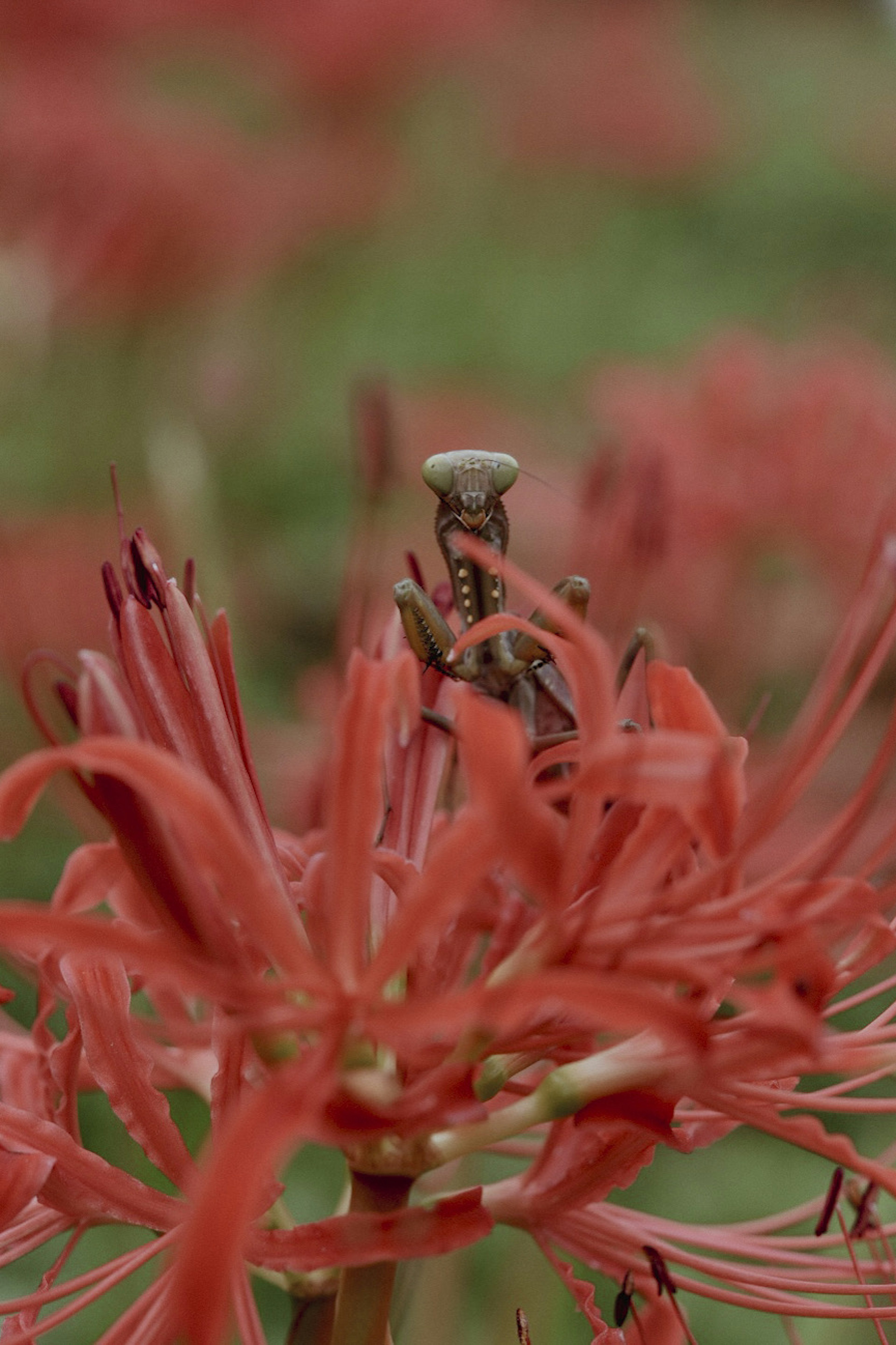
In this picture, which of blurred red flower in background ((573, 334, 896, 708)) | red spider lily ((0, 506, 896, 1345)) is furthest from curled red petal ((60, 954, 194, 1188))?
blurred red flower in background ((573, 334, 896, 708))

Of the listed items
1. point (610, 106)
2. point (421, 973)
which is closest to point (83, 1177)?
point (421, 973)

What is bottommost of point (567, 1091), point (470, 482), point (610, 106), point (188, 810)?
point (567, 1091)

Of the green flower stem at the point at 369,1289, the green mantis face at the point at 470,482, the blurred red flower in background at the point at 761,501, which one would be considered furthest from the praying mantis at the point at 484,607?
the blurred red flower in background at the point at 761,501

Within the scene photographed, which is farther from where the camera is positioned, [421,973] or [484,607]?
[484,607]

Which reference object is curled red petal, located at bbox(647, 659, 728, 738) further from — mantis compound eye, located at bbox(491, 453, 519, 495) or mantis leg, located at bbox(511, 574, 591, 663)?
mantis compound eye, located at bbox(491, 453, 519, 495)

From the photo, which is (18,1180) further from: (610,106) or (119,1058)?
(610,106)

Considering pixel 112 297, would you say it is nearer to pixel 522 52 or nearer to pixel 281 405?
pixel 281 405

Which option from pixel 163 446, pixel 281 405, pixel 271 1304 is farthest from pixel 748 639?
pixel 281 405

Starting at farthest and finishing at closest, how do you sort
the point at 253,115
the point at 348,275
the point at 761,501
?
the point at 253,115, the point at 348,275, the point at 761,501
